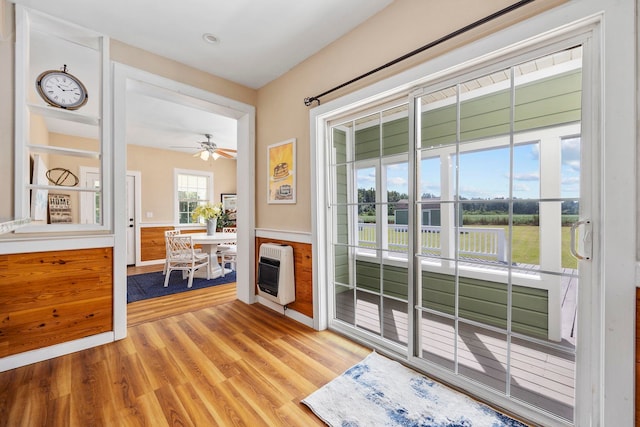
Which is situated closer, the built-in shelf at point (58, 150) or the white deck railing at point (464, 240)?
the white deck railing at point (464, 240)

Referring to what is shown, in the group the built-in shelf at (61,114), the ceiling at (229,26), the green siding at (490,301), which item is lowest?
the green siding at (490,301)

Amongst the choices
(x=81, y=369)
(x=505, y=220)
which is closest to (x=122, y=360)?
(x=81, y=369)

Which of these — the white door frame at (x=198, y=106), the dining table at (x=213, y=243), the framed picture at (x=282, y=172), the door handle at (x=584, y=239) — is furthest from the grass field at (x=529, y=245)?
the dining table at (x=213, y=243)

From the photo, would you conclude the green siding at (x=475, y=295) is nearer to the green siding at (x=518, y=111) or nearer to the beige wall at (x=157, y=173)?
the green siding at (x=518, y=111)

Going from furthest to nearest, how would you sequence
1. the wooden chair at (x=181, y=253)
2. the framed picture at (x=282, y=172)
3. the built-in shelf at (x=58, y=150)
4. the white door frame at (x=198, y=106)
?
the wooden chair at (x=181, y=253) → the framed picture at (x=282, y=172) → the white door frame at (x=198, y=106) → the built-in shelf at (x=58, y=150)

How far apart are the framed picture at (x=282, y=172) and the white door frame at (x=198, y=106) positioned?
0.34m

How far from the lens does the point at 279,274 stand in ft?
9.15

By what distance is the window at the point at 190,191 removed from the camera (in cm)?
637

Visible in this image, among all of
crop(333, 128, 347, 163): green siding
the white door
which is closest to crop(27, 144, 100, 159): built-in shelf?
crop(333, 128, 347, 163): green siding

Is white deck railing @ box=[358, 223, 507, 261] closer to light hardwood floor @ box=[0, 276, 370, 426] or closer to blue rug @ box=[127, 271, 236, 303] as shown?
light hardwood floor @ box=[0, 276, 370, 426]

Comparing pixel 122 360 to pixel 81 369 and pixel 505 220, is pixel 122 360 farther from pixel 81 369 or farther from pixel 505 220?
pixel 505 220

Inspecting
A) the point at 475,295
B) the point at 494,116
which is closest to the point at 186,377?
the point at 475,295

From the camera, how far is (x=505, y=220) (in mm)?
1747

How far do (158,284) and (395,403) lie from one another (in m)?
3.96
